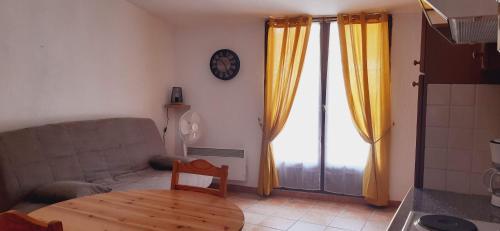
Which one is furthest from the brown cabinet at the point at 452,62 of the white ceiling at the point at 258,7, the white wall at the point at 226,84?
the white wall at the point at 226,84

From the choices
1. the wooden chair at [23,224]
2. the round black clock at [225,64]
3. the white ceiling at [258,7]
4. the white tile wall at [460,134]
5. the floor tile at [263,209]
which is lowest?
the floor tile at [263,209]

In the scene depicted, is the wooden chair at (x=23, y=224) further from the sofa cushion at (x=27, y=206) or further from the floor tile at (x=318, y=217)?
the floor tile at (x=318, y=217)

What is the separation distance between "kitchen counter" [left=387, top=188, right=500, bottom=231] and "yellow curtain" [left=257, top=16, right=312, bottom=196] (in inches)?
102

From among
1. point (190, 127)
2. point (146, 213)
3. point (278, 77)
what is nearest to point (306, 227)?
point (278, 77)

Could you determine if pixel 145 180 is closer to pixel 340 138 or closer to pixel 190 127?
pixel 190 127

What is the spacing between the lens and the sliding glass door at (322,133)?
3.99 m

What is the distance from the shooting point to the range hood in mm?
913

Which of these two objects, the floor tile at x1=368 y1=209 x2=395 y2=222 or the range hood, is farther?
the floor tile at x1=368 y1=209 x2=395 y2=222

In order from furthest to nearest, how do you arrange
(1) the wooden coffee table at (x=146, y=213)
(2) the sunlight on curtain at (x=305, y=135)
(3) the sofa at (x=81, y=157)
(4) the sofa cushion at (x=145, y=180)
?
(2) the sunlight on curtain at (x=305, y=135)
(4) the sofa cushion at (x=145, y=180)
(3) the sofa at (x=81, y=157)
(1) the wooden coffee table at (x=146, y=213)

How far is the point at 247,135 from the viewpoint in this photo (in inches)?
175

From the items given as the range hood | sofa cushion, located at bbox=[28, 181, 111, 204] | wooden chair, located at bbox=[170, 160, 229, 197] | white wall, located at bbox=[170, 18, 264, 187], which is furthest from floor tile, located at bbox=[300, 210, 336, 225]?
the range hood

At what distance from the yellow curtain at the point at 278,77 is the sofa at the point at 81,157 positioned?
85 cm

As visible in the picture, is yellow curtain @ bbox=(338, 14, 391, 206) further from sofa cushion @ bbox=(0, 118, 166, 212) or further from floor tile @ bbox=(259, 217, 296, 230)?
sofa cushion @ bbox=(0, 118, 166, 212)

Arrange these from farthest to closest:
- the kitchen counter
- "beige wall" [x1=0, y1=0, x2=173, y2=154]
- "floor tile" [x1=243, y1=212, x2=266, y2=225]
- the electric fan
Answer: the electric fan
"floor tile" [x1=243, y1=212, x2=266, y2=225]
"beige wall" [x1=0, y1=0, x2=173, y2=154]
the kitchen counter
